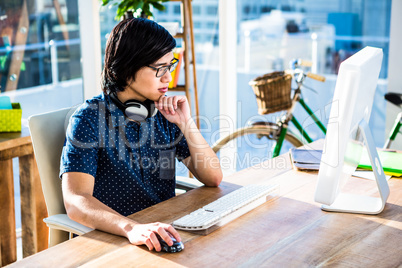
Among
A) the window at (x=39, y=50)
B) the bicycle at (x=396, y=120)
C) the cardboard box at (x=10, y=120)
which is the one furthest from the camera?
the window at (x=39, y=50)

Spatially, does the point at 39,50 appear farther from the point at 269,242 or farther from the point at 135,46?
the point at 269,242

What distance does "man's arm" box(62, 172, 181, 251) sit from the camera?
125 centimetres

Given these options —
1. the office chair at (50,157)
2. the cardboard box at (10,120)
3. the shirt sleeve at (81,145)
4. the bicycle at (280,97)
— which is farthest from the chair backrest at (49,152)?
the bicycle at (280,97)

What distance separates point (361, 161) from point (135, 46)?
37.2 inches

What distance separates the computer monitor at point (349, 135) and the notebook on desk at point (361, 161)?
0.31m

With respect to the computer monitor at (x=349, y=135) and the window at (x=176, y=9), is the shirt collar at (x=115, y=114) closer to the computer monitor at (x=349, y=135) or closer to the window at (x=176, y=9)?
the computer monitor at (x=349, y=135)

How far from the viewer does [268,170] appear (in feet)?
6.33

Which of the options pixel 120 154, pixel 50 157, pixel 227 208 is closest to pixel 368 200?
pixel 227 208

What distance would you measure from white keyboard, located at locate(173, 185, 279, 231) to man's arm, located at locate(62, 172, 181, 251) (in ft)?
0.36

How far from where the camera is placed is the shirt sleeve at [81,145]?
1536 millimetres

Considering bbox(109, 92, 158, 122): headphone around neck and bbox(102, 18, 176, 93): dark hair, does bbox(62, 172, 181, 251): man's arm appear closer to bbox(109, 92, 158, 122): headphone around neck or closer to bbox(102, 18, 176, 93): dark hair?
bbox(109, 92, 158, 122): headphone around neck

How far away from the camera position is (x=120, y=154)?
1.69m

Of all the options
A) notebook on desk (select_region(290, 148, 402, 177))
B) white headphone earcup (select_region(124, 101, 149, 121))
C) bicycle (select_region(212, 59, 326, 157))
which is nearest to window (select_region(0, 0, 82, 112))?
bicycle (select_region(212, 59, 326, 157))

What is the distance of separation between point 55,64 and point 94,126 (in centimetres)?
184
